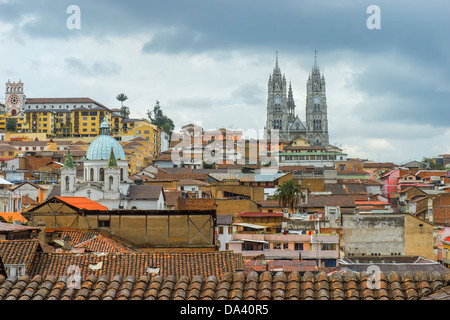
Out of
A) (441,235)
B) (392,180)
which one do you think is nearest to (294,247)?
(441,235)

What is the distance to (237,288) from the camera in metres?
11.1

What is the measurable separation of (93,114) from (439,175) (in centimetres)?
7509

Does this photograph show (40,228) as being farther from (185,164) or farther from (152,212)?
(185,164)

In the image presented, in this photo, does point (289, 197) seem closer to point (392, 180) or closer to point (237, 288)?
point (392, 180)

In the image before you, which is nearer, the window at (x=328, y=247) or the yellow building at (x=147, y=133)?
the window at (x=328, y=247)

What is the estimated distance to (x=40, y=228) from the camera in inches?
1261

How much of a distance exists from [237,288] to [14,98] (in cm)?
16777

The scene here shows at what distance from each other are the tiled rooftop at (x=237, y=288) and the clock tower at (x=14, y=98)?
536ft

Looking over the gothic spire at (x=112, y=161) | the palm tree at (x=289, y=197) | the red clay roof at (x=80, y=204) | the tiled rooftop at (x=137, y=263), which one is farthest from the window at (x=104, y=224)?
the palm tree at (x=289, y=197)

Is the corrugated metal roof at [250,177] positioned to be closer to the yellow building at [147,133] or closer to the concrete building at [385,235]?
the concrete building at [385,235]

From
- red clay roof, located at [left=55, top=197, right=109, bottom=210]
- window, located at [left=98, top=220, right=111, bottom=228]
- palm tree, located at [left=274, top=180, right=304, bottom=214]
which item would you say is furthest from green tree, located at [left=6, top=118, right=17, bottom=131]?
window, located at [left=98, top=220, right=111, bottom=228]

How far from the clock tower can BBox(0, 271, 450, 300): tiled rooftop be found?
536 feet

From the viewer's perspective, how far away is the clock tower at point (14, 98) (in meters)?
169
